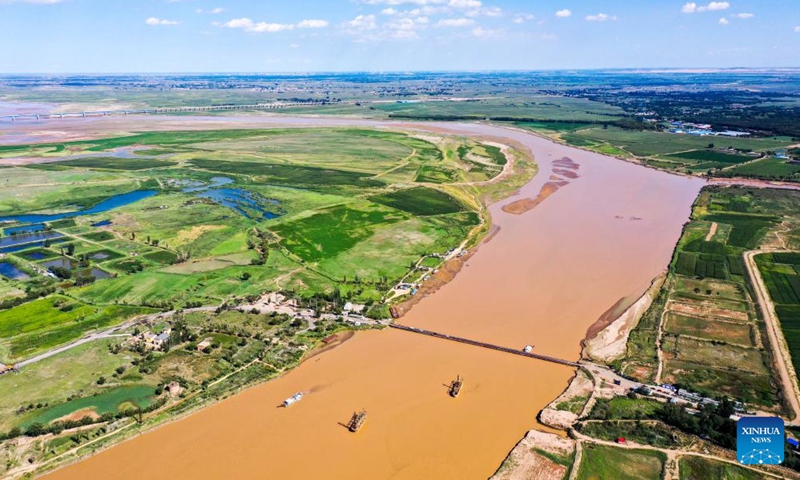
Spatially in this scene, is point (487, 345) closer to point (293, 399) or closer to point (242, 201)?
point (293, 399)

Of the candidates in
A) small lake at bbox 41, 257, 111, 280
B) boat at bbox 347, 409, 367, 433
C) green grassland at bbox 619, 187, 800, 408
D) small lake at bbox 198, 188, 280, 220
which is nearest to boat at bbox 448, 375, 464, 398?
boat at bbox 347, 409, 367, 433

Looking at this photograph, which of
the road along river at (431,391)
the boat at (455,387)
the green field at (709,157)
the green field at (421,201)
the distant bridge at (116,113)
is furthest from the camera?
the distant bridge at (116,113)

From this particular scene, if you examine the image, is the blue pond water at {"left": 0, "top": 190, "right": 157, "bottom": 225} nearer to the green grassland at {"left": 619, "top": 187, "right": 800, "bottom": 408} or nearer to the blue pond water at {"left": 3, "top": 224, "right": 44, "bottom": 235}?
the blue pond water at {"left": 3, "top": 224, "right": 44, "bottom": 235}

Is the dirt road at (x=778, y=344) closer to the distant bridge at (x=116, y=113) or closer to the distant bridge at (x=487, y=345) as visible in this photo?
the distant bridge at (x=487, y=345)

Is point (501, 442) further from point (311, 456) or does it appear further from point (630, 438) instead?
point (311, 456)

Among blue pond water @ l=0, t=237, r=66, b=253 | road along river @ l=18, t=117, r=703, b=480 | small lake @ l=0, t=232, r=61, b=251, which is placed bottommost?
road along river @ l=18, t=117, r=703, b=480

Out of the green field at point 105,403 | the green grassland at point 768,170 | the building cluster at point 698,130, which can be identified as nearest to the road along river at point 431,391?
the green field at point 105,403
